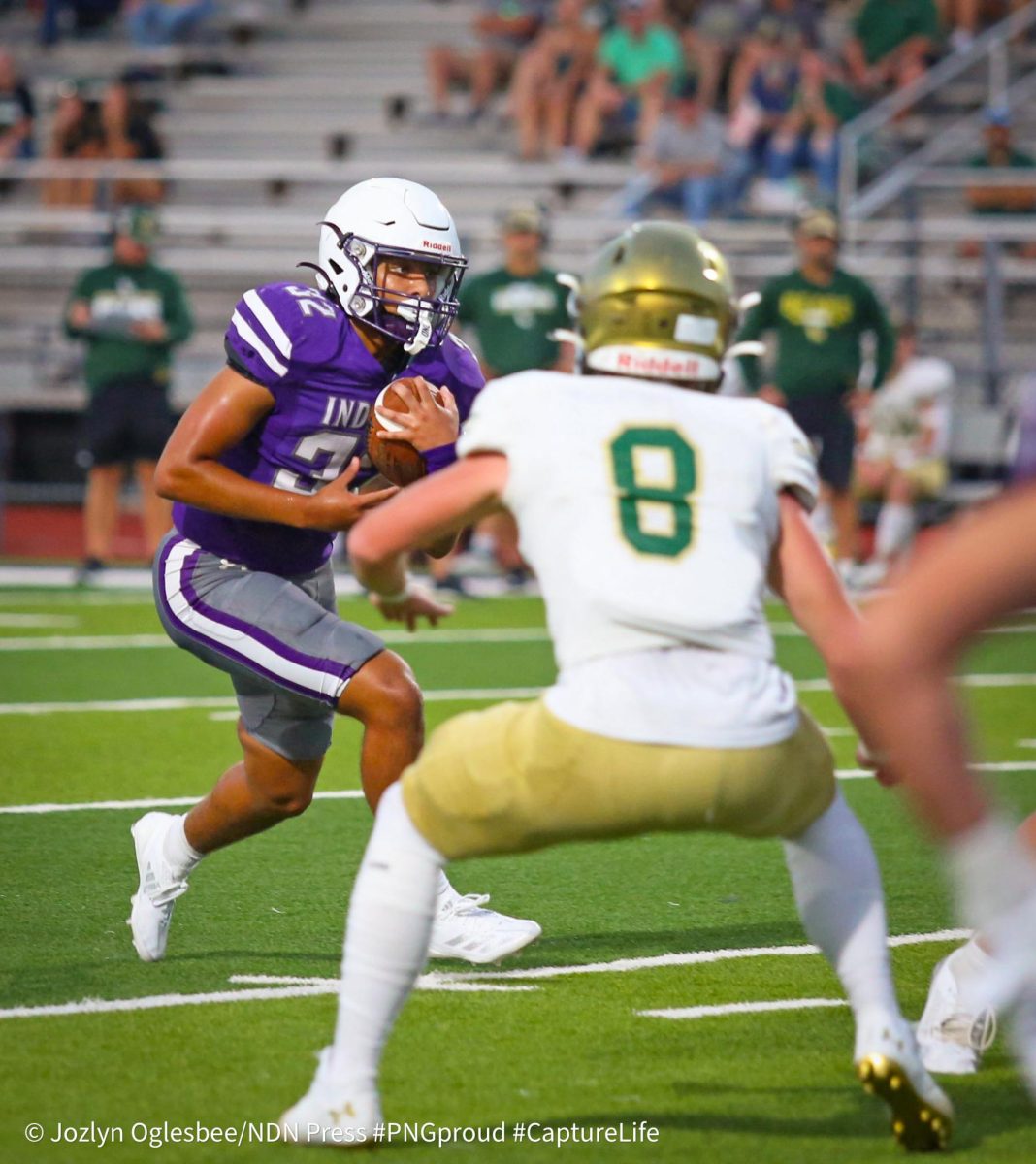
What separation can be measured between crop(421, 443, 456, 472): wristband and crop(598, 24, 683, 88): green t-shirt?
501 inches

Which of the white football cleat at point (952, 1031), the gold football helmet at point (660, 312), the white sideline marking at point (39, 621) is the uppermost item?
the gold football helmet at point (660, 312)

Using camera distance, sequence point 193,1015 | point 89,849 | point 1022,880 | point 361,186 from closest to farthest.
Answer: point 1022,880 < point 193,1015 < point 361,186 < point 89,849

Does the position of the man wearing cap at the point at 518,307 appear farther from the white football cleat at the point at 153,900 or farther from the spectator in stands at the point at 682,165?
the white football cleat at the point at 153,900

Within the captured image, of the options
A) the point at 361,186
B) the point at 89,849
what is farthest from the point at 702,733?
the point at 89,849

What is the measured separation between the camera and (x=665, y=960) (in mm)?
4371

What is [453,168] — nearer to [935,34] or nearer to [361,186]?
[935,34]

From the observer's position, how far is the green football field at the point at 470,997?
3.26m

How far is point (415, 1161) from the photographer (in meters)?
3.06

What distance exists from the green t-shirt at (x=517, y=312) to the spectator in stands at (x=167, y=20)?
8.42 m

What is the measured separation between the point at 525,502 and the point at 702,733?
0.45 meters

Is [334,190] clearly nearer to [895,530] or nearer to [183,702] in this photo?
[895,530]

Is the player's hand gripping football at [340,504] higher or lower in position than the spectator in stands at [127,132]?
higher

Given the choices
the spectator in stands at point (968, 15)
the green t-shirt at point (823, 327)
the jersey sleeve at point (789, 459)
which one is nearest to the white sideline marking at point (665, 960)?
the jersey sleeve at point (789, 459)

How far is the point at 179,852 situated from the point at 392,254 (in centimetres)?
143
